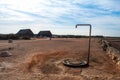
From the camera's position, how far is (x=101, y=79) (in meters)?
11.7

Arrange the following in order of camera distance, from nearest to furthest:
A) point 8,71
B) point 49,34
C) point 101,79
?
point 101,79 < point 8,71 < point 49,34

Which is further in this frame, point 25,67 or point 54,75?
point 25,67

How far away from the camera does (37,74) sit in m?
12.3

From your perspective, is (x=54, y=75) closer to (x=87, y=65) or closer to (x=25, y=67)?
(x=25, y=67)

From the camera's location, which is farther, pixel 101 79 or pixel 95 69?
pixel 95 69

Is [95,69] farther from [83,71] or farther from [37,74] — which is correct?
[37,74]

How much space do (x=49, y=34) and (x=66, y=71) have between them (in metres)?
81.8

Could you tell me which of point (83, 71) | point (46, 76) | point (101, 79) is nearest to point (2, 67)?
point (46, 76)

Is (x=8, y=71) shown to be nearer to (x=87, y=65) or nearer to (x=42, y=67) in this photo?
(x=42, y=67)

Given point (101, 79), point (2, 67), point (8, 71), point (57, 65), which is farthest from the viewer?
point (57, 65)

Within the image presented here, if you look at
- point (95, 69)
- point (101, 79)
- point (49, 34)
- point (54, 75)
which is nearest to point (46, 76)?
point (54, 75)

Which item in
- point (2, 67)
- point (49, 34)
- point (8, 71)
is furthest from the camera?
point (49, 34)

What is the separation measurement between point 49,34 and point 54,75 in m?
82.8

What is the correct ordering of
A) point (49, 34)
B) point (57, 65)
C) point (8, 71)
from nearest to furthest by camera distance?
point (8, 71), point (57, 65), point (49, 34)
